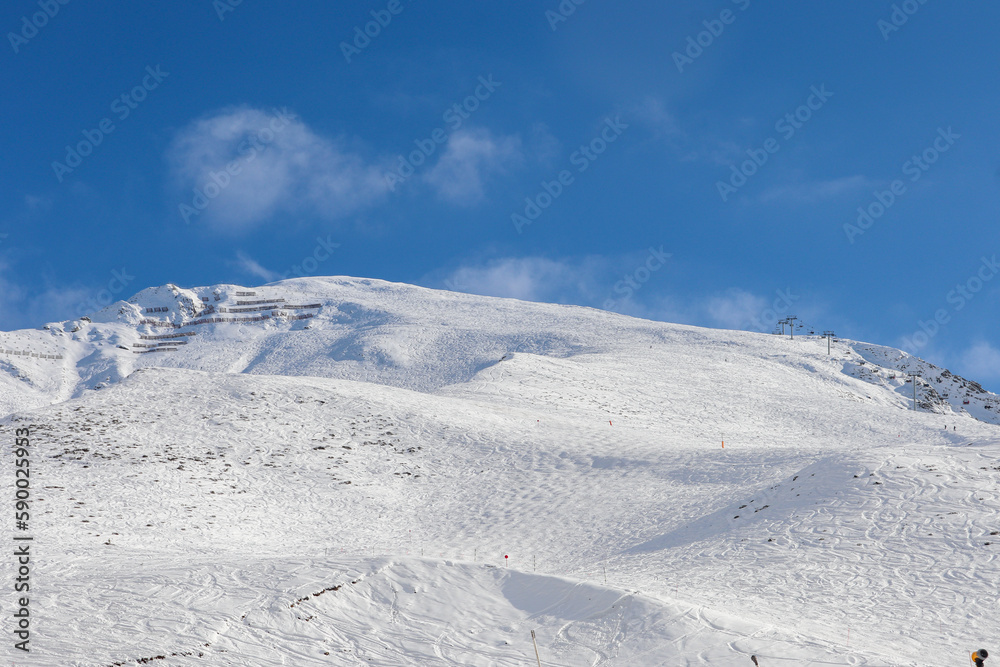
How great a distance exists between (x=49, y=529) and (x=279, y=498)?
8.09m

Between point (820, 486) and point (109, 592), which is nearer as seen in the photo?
point (109, 592)

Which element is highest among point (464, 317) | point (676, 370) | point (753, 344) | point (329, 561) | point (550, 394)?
point (464, 317)

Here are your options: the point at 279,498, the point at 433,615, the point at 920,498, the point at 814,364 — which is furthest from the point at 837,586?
the point at 814,364

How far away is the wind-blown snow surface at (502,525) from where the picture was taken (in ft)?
42.0

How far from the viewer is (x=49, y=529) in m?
20.9

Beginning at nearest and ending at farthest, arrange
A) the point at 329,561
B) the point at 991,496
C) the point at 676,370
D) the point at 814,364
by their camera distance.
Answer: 1. the point at 329,561
2. the point at 991,496
3. the point at 676,370
4. the point at 814,364

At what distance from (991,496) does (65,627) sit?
22967 mm

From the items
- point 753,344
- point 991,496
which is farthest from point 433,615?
point 753,344

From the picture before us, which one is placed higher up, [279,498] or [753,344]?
[753,344]

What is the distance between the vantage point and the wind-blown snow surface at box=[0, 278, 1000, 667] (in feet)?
42.0

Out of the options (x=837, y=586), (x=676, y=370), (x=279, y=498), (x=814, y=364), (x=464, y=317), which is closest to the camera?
(x=837, y=586)

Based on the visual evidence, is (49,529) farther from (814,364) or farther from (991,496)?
(814,364)

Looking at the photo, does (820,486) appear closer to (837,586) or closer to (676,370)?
(837,586)

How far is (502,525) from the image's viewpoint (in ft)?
82.1
